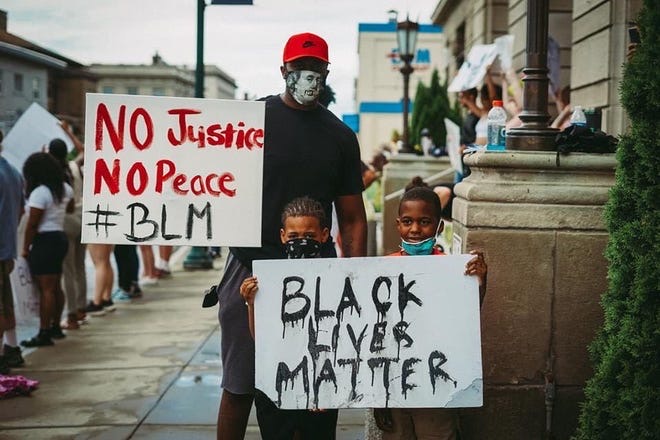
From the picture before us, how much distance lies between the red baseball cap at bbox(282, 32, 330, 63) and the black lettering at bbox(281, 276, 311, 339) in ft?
3.19

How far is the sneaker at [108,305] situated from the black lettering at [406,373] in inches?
284

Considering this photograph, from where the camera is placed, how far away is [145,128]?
12.7ft

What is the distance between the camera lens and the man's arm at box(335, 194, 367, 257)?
13.2 feet

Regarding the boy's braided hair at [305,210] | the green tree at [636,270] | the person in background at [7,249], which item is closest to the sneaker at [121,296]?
the person in background at [7,249]

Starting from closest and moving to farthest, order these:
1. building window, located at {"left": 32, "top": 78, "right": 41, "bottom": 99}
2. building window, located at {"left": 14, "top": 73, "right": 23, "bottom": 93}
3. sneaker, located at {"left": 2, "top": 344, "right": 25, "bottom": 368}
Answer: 1. sneaker, located at {"left": 2, "top": 344, "right": 25, "bottom": 368}
2. building window, located at {"left": 14, "top": 73, "right": 23, "bottom": 93}
3. building window, located at {"left": 32, "top": 78, "right": 41, "bottom": 99}

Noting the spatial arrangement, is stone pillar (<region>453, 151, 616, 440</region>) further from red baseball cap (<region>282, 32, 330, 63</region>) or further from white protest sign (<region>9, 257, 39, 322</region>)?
white protest sign (<region>9, 257, 39, 322</region>)

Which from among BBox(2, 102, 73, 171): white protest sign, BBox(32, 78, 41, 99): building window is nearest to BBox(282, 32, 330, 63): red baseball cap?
BBox(2, 102, 73, 171): white protest sign

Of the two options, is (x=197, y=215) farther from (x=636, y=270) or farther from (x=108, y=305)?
(x=108, y=305)

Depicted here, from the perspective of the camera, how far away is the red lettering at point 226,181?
3871 millimetres

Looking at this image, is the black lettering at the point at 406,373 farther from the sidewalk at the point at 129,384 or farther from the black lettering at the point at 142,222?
the sidewalk at the point at 129,384

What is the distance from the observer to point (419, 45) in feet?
133

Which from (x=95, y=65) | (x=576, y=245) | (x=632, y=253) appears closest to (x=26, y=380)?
(x=576, y=245)

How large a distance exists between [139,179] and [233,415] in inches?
45.7

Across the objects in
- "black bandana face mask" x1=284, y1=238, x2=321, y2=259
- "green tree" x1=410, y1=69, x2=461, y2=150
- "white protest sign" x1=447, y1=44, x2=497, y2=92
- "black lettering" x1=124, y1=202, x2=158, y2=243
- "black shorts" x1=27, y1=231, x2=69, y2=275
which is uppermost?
"green tree" x1=410, y1=69, x2=461, y2=150
